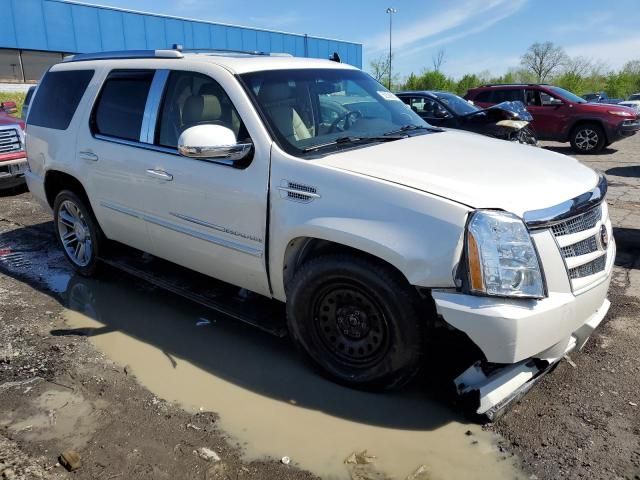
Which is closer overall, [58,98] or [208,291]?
[208,291]

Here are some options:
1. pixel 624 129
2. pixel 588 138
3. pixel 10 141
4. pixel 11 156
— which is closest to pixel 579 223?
pixel 11 156

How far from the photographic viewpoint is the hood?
2.71 m

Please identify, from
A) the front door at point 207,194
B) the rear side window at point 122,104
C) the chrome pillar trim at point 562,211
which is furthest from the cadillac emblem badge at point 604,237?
the rear side window at point 122,104

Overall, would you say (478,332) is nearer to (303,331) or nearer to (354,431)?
(354,431)

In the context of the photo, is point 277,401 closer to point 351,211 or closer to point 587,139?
point 351,211

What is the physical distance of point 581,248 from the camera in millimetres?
2873

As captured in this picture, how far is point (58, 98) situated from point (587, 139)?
1314cm

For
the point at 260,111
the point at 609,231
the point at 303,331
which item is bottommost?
the point at 303,331

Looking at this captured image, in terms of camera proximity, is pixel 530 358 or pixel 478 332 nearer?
pixel 478 332

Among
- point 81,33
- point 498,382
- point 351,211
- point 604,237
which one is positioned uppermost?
point 81,33

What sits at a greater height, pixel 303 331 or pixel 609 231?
pixel 609 231

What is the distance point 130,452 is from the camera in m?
2.76

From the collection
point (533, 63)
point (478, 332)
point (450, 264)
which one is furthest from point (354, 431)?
point (533, 63)

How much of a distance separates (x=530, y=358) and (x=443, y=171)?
112 centimetres
